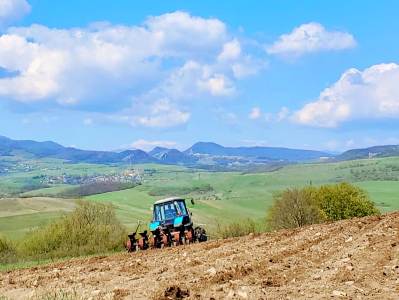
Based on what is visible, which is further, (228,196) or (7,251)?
(228,196)

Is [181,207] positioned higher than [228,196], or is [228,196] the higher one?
[181,207]

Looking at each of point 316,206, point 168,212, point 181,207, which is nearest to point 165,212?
point 168,212

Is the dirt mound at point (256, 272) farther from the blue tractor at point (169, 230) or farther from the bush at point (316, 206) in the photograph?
the bush at point (316, 206)

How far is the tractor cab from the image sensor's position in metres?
30.4

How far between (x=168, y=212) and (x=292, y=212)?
73.7 ft

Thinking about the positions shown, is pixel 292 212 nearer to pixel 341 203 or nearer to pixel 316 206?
pixel 316 206

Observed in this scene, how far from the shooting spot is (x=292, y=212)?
50969 mm

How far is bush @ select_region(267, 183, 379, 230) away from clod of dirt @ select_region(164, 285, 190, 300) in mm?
38228

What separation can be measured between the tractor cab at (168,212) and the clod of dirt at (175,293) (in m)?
18.2

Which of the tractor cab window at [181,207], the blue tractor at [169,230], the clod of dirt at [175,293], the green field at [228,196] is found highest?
the tractor cab window at [181,207]

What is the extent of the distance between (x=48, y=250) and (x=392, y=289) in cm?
3473

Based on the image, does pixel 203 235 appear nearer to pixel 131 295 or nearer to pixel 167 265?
pixel 167 265

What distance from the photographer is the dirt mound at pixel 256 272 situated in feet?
36.9

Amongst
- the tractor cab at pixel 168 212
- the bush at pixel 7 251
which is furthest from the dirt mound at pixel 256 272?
the bush at pixel 7 251
